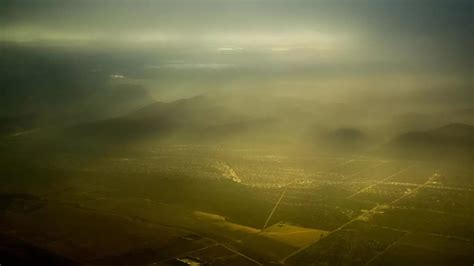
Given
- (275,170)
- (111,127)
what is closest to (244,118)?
(111,127)

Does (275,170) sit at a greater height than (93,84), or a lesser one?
lesser

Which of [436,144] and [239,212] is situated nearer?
[239,212]

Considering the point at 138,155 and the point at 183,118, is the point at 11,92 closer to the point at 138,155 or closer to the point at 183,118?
the point at 183,118

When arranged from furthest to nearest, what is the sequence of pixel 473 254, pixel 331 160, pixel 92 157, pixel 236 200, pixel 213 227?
pixel 92 157
pixel 331 160
pixel 236 200
pixel 213 227
pixel 473 254

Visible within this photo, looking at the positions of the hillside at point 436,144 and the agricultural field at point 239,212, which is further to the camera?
the hillside at point 436,144

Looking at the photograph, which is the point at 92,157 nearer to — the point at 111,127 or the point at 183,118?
the point at 111,127

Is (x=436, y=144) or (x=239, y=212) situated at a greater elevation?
(x=436, y=144)

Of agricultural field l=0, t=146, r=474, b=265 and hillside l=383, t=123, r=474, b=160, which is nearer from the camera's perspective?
agricultural field l=0, t=146, r=474, b=265

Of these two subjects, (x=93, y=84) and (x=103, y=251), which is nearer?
(x=103, y=251)

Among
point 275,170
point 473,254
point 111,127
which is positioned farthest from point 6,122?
point 473,254

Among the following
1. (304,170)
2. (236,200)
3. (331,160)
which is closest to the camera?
(236,200)
